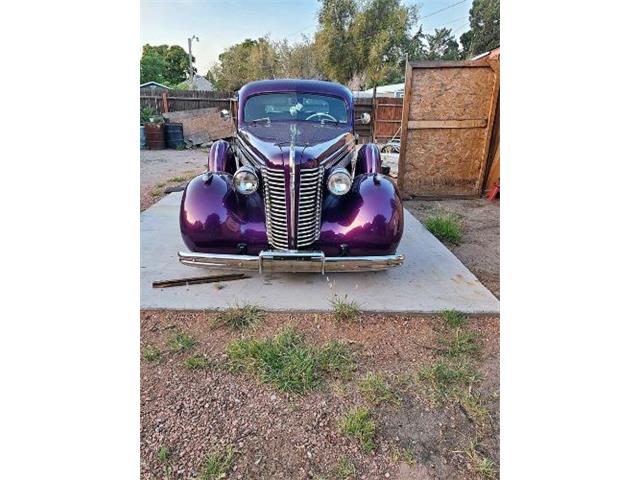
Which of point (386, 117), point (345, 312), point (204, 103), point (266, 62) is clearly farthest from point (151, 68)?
point (345, 312)

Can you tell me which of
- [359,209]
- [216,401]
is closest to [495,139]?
[359,209]

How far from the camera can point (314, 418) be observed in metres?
1.93

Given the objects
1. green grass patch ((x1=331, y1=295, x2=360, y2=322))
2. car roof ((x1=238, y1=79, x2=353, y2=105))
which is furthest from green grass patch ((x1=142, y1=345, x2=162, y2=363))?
car roof ((x1=238, y1=79, x2=353, y2=105))

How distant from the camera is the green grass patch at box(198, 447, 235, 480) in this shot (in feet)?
5.28

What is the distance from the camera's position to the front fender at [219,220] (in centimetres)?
288

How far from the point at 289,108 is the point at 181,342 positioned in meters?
2.79

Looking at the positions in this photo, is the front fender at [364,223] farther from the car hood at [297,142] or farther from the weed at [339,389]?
the weed at [339,389]

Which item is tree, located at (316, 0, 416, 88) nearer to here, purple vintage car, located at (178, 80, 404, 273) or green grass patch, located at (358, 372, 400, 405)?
purple vintage car, located at (178, 80, 404, 273)

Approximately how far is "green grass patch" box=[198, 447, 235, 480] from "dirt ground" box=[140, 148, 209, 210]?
4.80m

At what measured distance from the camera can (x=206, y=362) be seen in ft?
7.61

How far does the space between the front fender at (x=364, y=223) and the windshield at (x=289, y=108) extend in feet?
5.05

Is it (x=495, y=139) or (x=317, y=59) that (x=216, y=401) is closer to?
(x=495, y=139)

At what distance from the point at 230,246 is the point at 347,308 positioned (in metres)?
1.03

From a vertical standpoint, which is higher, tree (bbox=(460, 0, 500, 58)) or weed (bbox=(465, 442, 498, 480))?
tree (bbox=(460, 0, 500, 58))
